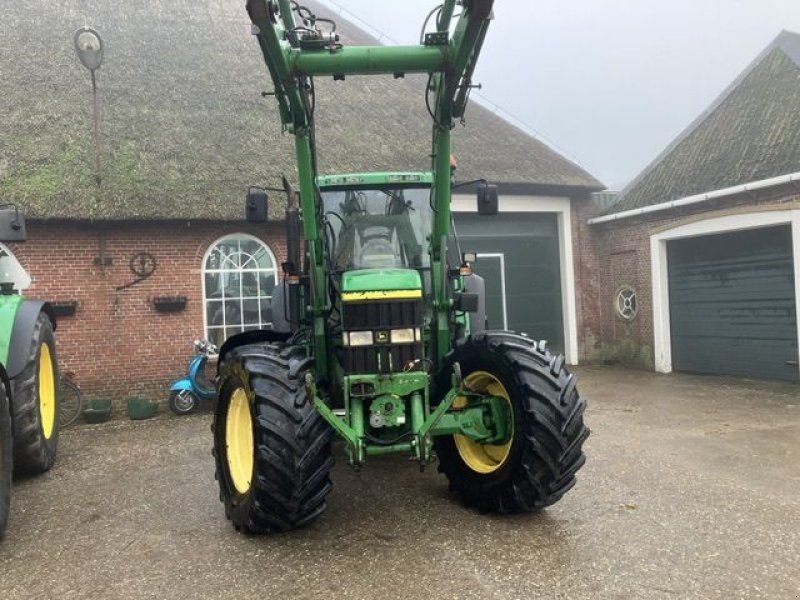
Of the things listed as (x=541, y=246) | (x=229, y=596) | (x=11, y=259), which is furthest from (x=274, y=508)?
(x=541, y=246)

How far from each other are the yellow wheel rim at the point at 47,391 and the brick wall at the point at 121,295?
292 centimetres

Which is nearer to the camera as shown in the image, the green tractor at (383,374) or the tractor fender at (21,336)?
the green tractor at (383,374)

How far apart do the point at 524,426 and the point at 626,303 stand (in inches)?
412

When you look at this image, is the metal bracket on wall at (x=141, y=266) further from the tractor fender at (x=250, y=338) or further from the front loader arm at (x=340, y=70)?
the front loader arm at (x=340, y=70)

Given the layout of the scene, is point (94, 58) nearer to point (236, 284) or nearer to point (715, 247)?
point (236, 284)

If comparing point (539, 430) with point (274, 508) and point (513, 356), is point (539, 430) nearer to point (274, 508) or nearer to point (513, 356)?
point (513, 356)

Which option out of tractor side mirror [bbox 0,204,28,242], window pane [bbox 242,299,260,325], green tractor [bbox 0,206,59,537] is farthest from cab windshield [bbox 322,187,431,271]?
window pane [bbox 242,299,260,325]

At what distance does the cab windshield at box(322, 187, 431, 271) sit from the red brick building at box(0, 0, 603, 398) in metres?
5.37

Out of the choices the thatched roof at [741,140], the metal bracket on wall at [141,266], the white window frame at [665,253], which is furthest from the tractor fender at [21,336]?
the thatched roof at [741,140]

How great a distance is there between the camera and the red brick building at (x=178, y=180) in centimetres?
961

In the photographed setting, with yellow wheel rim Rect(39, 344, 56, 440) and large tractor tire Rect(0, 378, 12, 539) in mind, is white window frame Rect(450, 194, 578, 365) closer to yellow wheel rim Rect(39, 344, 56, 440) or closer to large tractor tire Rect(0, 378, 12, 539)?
yellow wheel rim Rect(39, 344, 56, 440)

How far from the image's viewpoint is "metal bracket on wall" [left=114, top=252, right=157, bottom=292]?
987cm

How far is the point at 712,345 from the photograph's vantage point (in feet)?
38.7

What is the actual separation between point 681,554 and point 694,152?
1091 cm
